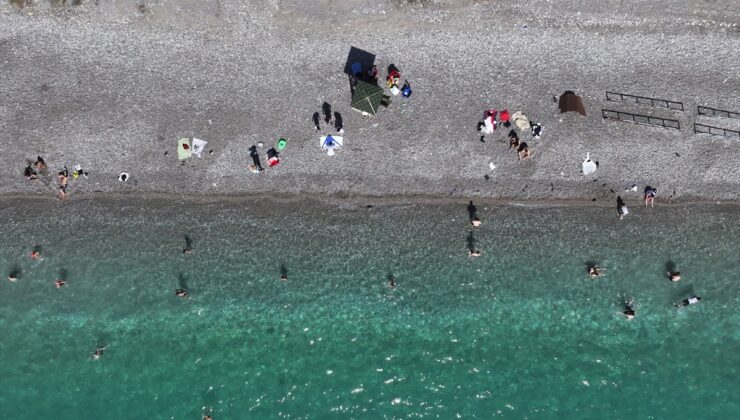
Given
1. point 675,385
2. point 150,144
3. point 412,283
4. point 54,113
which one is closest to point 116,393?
point 150,144

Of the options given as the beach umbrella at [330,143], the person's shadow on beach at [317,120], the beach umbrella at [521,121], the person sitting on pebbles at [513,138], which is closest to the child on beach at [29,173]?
the person's shadow on beach at [317,120]

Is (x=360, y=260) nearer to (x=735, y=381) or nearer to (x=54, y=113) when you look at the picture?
(x=54, y=113)

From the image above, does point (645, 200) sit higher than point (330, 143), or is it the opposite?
point (330, 143)

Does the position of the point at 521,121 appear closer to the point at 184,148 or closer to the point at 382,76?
the point at 382,76

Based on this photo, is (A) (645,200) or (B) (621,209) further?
(A) (645,200)

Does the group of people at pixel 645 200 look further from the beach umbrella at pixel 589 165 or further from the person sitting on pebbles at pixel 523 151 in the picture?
the person sitting on pebbles at pixel 523 151

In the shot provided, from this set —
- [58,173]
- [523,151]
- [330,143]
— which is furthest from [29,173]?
[523,151]
